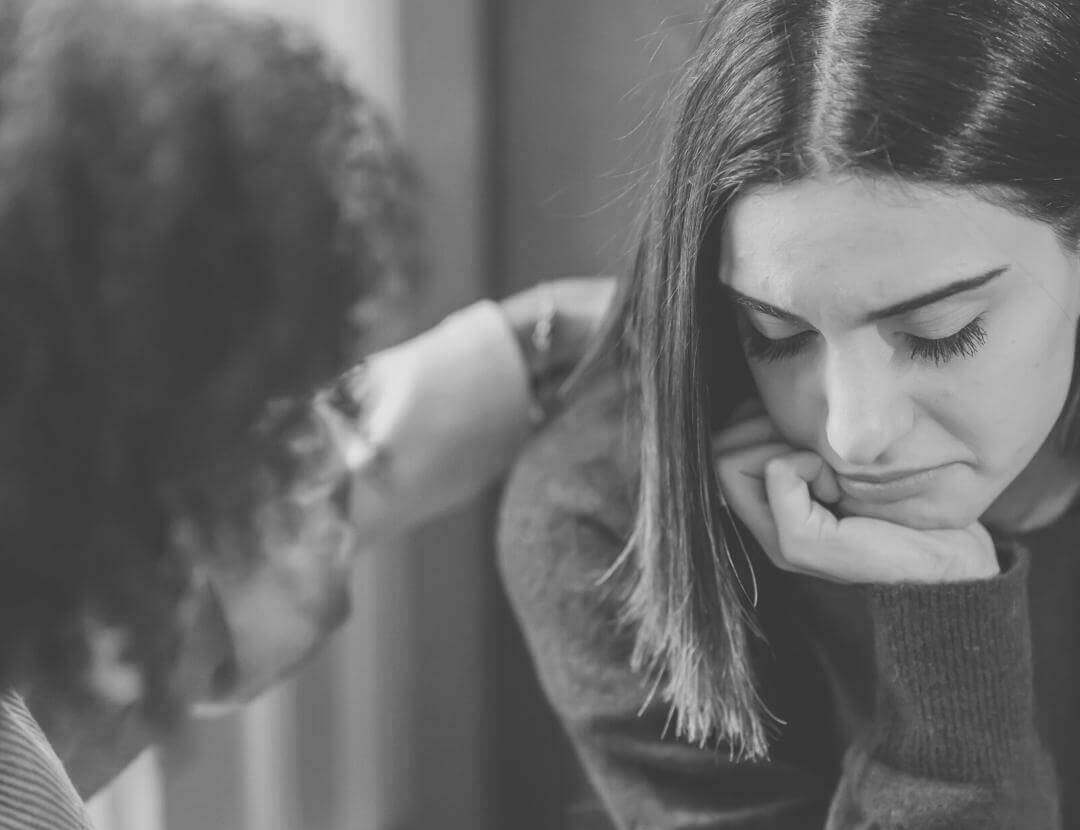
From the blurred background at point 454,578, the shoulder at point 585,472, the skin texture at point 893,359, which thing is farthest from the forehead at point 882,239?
the blurred background at point 454,578

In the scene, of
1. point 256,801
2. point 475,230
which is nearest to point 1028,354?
point 475,230

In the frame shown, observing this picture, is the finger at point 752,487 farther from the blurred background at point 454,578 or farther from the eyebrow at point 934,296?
the blurred background at point 454,578

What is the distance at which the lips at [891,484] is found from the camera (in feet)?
2.47

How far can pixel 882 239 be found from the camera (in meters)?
0.66

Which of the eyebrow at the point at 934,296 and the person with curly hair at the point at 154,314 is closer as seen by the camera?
the person with curly hair at the point at 154,314

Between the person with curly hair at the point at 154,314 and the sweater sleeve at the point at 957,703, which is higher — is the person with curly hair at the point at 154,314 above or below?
above

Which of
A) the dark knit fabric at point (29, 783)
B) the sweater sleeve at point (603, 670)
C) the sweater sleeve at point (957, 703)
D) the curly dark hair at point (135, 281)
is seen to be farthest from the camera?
the sweater sleeve at point (603, 670)

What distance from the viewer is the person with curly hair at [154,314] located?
51cm

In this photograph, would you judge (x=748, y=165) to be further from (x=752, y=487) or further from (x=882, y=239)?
(x=752, y=487)

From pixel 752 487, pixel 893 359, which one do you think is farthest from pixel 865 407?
pixel 752 487

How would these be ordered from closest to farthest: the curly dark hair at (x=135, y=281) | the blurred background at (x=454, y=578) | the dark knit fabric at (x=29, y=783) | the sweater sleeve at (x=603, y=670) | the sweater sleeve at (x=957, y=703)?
the curly dark hair at (x=135, y=281) → the dark knit fabric at (x=29, y=783) → the sweater sleeve at (x=957, y=703) → the sweater sleeve at (x=603, y=670) → the blurred background at (x=454, y=578)

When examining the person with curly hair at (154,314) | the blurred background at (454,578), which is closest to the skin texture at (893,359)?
the person with curly hair at (154,314)

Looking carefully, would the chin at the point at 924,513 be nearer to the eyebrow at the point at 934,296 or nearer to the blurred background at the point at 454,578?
the eyebrow at the point at 934,296

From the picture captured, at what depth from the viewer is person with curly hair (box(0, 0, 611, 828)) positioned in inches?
19.9
